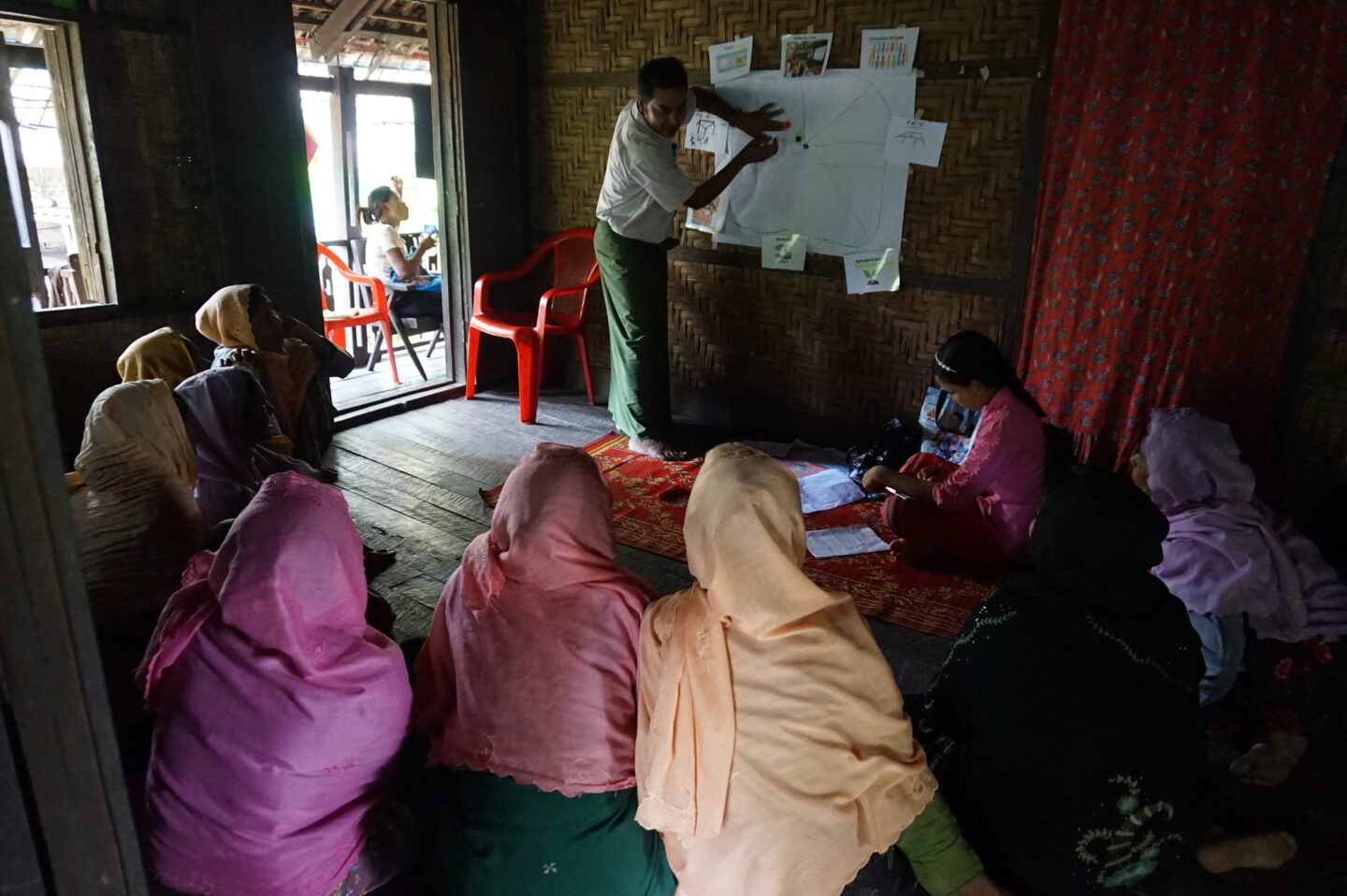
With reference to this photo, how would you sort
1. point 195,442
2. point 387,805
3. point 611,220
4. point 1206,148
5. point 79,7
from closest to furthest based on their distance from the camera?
point 387,805 < point 195,442 < point 1206,148 < point 79,7 < point 611,220

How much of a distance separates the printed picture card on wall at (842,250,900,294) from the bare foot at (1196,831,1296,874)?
2435 millimetres

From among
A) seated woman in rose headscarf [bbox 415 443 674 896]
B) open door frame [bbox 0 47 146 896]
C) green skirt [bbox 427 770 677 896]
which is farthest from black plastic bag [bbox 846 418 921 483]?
open door frame [bbox 0 47 146 896]

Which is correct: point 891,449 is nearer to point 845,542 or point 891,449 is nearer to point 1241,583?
point 845,542

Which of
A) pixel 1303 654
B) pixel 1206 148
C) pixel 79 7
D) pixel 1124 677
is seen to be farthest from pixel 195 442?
pixel 1206 148

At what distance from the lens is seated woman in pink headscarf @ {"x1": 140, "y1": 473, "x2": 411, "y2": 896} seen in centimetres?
125

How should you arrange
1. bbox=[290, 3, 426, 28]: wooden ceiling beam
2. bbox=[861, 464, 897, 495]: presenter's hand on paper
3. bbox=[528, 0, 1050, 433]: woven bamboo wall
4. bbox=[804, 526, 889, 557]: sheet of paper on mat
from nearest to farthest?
bbox=[861, 464, 897, 495]: presenter's hand on paper, bbox=[804, 526, 889, 557]: sheet of paper on mat, bbox=[528, 0, 1050, 433]: woven bamboo wall, bbox=[290, 3, 426, 28]: wooden ceiling beam

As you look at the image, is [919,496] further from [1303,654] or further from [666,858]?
[666,858]

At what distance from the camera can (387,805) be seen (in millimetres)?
1457

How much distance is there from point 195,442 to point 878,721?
6.83 feet

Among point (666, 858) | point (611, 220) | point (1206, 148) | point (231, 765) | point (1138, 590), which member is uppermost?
point (1206, 148)

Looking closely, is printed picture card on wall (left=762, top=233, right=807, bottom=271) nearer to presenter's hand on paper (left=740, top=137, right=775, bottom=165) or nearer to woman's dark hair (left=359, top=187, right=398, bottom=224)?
presenter's hand on paper (left=740, top=137, right=775, bottom=165)

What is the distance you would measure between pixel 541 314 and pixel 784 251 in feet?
4.17

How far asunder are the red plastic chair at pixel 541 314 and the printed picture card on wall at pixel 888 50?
1649 millimetres

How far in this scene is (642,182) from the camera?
3.60 meters
